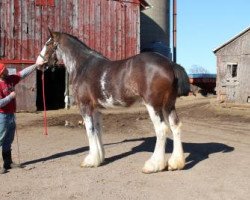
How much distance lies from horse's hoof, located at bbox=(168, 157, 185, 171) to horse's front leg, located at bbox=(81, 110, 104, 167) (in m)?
1.40

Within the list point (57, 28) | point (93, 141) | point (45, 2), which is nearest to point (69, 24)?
point (57, 28)

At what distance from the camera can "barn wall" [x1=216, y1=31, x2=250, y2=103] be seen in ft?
76.0

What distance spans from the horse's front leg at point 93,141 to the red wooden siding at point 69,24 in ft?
44.6

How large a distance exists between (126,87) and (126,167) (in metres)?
1.48

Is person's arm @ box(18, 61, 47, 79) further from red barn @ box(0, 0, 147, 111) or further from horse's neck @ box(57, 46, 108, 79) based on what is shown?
red barn @ box(0, 0, 147, 111)

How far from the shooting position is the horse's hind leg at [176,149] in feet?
27.8

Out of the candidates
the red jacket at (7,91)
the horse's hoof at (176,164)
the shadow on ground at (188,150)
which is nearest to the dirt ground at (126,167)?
the shadow on ground at (188,150)

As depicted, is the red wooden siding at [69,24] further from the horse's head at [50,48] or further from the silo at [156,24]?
the horse's head at [50,48]

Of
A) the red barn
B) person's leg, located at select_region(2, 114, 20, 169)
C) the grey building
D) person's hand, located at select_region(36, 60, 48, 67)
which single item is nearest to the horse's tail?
person's hand, located at select_region(36, 60, 48, 67)

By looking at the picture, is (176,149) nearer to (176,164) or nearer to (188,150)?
(176,164)

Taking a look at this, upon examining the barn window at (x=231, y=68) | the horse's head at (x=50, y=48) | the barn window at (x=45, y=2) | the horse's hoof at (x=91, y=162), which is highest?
the barn window at (x=45, y=2)

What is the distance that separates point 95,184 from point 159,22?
92.7ft

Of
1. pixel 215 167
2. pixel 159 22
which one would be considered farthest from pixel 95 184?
pixel 159 22

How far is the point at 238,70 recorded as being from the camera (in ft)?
76.8
